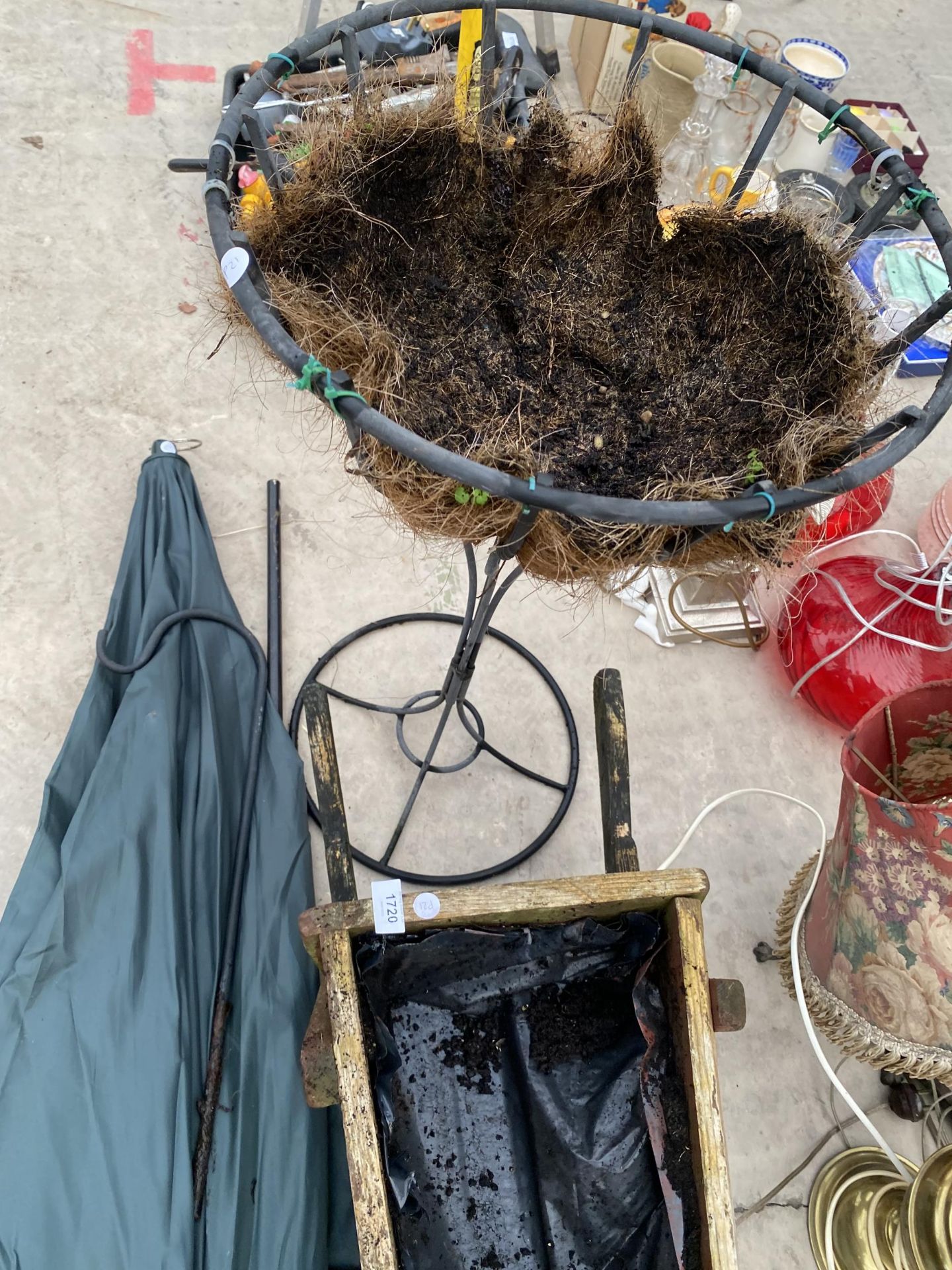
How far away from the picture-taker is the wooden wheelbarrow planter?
0.86 meters

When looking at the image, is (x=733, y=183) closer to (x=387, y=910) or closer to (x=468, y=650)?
(x=468, y=650)

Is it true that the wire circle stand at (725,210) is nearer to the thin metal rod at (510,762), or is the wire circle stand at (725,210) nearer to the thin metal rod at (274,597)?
the thin metal rod at (510,762)

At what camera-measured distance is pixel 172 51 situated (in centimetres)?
229

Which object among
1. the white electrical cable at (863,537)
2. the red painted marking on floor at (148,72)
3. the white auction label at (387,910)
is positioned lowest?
the white auction label at (387,910)

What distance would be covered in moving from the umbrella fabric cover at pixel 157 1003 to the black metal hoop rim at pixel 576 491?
83 centimetres

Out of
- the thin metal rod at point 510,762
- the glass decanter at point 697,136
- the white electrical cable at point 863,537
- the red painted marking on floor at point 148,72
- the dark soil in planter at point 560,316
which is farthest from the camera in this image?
the red painted marking on floor at point 148,72

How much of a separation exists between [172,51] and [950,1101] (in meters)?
2.95

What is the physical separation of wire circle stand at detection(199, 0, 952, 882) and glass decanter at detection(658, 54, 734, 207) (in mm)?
1211

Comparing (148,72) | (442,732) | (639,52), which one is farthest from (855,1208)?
(148,72)

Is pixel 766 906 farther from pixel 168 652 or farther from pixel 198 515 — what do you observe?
pixel 198 515

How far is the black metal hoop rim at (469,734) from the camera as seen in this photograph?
1441mm

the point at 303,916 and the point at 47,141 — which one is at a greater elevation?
the point at 47,141

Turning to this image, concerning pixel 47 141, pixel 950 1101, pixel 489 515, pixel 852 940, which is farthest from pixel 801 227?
pixel 47 141

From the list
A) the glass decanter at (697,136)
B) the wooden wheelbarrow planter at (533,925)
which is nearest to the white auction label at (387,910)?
the wooden wheelbarrow planter at (533,925)
